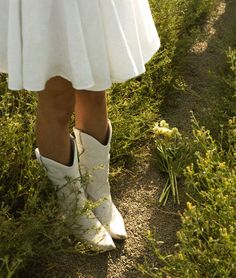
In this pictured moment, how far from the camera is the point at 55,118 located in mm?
1377

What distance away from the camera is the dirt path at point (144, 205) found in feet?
5.45

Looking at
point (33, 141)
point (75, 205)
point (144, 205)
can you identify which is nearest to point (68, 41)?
point (75, 205)

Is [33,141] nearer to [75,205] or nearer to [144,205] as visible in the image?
[75,205]

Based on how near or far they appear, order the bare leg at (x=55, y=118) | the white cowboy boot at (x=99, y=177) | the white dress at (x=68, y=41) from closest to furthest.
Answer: the white dress at (x=68, y=41) → the bare leg at (x=55, y=118) → the white cowboy boot at (x=99, y=177)

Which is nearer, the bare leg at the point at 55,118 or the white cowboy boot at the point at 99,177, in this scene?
the bare leg at the point at 55,118

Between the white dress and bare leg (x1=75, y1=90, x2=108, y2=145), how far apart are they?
0.66 ft

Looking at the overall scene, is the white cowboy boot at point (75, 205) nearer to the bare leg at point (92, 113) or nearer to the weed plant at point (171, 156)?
the bare leg at point (92, 113)

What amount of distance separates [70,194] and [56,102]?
0.35 m

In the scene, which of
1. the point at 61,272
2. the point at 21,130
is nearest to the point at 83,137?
the point at 21,130

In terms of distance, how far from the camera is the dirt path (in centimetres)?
166

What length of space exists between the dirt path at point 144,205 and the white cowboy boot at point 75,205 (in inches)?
3.1

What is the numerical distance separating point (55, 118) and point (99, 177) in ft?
1.23

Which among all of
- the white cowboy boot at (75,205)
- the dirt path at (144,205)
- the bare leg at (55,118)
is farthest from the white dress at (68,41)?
the dirt path at (144,205)

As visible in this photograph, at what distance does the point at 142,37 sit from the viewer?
4.45 feet
